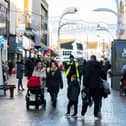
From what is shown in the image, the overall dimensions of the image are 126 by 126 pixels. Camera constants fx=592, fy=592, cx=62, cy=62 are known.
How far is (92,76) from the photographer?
1656cm

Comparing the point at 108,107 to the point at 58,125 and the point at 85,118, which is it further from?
the point at 58,125

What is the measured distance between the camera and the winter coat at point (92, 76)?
16.5 m

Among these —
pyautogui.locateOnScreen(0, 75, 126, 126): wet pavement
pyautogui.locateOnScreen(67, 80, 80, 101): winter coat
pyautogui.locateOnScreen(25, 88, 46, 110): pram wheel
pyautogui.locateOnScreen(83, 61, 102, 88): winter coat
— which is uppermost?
pyautogui.locateOnScreen(83, 61, 102, 88): winter coat

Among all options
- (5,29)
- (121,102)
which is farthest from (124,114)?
(5,29)

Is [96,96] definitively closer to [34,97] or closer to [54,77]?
[34,97]

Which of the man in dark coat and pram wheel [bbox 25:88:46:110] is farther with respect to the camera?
pram wheel [bbox 25:88:46:110]

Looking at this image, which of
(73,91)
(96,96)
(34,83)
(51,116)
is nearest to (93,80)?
(96,96)

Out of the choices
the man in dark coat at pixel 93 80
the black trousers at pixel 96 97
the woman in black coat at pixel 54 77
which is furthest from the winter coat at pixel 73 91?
the woman in black coat at pixel 54 77

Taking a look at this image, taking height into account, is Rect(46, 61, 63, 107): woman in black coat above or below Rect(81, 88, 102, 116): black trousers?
above

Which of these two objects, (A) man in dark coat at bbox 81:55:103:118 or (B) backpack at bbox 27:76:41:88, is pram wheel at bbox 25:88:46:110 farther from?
(A) man in dark coat at bbox 81:55:103:118

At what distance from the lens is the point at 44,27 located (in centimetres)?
13238

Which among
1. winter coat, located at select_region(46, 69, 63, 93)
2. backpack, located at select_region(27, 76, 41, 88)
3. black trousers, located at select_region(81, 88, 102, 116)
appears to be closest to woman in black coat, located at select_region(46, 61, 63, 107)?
winter coat, located at select_region(46, 69, 63, 93)

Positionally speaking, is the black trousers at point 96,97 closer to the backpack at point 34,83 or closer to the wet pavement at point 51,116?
the wet pavement at point 51,116

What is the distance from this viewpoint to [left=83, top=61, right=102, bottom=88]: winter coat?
54.1 feet
